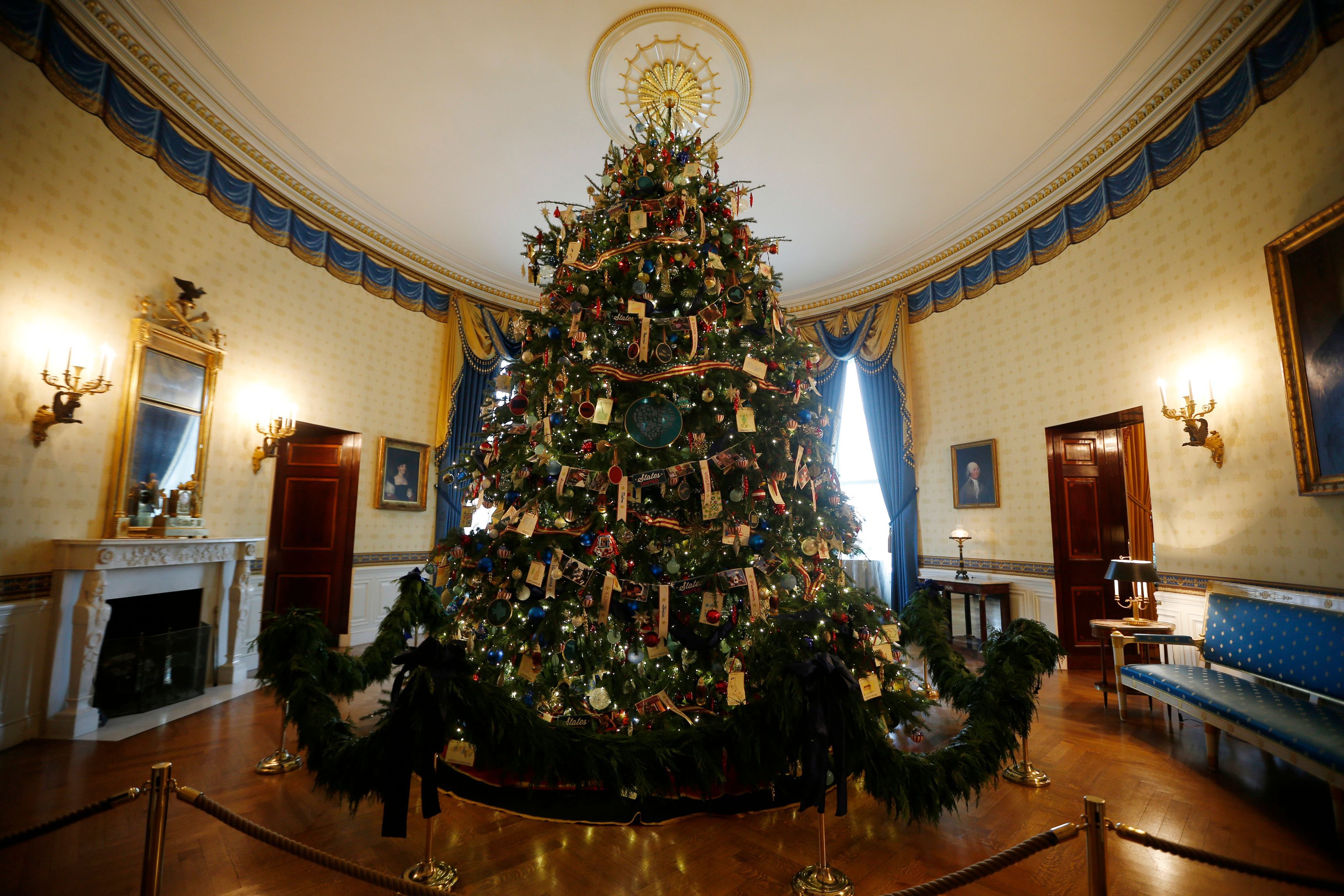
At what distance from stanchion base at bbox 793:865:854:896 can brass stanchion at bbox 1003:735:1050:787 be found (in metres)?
1.43

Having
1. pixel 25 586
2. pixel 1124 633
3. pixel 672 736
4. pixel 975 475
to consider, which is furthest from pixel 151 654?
pixel 975 475

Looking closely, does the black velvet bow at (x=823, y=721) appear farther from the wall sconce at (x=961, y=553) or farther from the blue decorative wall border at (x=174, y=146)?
the blue decorative wall border at (x=174, y=146)

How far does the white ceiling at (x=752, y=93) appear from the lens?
438cm

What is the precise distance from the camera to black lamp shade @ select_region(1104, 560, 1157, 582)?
4.59 m

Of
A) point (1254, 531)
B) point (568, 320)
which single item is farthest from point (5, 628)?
point (1254, 531)

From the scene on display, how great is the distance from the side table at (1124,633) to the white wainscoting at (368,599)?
670cm

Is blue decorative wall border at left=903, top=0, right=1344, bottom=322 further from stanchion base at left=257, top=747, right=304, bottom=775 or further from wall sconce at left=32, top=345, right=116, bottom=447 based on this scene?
wall sconce at left=32, top=345, right=116, bottom=447

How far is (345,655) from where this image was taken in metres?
3.51

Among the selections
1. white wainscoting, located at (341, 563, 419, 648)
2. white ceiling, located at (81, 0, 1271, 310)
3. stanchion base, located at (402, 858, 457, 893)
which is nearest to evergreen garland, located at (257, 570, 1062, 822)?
stanchion base, located at (402, 858, 457, 893)

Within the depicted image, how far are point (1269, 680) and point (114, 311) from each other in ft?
26.6

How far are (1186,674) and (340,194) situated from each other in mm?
8504

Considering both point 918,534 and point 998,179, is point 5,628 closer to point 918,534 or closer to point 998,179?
point 918,534

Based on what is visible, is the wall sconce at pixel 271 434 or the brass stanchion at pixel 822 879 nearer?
the brass stanchion at pixel 822 879

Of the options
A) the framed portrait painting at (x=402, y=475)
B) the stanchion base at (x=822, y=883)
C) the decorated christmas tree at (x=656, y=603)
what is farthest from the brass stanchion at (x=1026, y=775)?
the framed portrait painting at (x=402, y=475)
